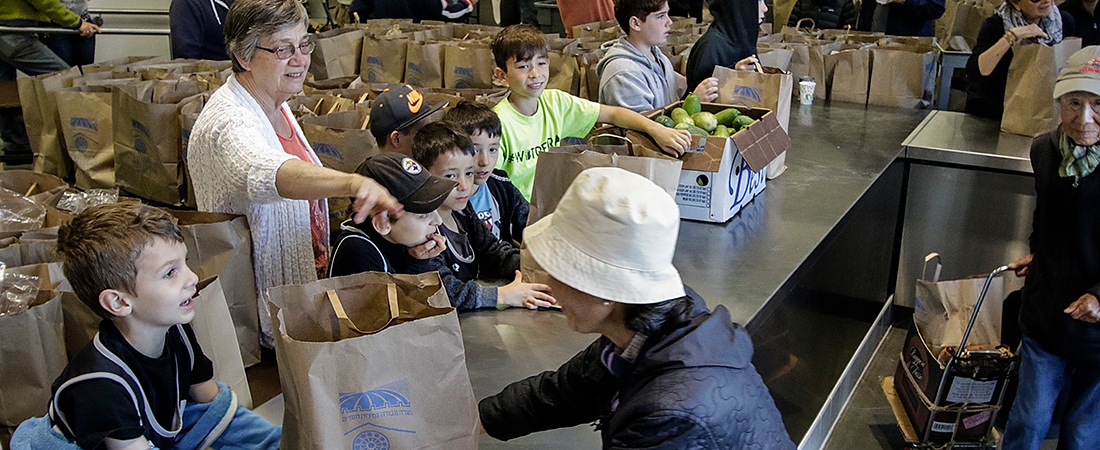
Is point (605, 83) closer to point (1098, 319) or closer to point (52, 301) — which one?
point (1098, 319)

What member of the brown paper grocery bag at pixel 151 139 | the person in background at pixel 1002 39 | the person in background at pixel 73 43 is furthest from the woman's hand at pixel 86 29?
the person in background at pixel 1002 39

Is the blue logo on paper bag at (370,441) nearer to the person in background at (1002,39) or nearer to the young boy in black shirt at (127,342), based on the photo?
the young boy in black shirt at (127,342)

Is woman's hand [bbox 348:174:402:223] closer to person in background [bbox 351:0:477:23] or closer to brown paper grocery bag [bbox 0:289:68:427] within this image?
brown paper grocery bag [bbox 0:289:68:427]

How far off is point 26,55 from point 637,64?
13.0 feet

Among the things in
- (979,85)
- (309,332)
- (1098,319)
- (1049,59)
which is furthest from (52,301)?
(979,85)

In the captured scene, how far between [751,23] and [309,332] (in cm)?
267

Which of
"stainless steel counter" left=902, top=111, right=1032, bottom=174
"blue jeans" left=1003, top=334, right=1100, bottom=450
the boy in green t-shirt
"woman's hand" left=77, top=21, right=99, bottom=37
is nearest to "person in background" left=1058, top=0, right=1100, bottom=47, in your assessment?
"stainless steel counter" left=902, top=111, right=1032, bottom=174

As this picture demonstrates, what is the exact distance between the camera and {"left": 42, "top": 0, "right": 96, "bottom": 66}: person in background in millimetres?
5594

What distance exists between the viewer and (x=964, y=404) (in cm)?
299

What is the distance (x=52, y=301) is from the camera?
186 cm

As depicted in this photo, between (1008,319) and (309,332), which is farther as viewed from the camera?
(1008,319)

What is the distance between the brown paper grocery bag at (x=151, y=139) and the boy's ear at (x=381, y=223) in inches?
62.9

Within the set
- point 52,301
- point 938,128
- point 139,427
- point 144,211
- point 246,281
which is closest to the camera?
point 139,427

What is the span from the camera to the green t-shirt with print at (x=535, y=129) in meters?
2.91
